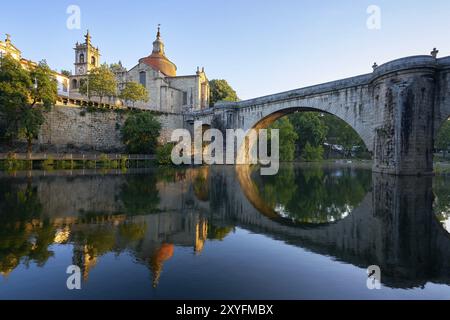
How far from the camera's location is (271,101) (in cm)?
3900

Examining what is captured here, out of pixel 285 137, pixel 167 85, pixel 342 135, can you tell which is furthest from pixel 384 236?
pixel 342 135

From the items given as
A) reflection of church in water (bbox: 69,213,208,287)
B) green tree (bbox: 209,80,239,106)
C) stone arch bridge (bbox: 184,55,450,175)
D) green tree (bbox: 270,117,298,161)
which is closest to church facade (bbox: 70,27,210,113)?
green tree (bbox: 209,80,239,106)

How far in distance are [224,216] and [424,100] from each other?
1947cm

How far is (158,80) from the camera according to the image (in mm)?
59406

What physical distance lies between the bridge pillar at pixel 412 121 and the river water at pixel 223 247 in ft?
29.5

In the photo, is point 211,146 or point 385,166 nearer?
point 385,166

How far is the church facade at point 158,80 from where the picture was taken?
5969 cm

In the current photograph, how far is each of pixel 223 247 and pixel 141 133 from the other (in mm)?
36881

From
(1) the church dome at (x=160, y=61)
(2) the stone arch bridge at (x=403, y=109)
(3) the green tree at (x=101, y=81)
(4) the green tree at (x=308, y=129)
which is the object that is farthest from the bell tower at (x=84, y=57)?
(2) the stone arch bridge at (x=403, y=109)

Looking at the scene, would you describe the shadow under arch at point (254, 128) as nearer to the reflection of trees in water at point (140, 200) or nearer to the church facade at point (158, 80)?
the church facade at point (158, 80)

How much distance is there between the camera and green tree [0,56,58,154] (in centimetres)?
3341

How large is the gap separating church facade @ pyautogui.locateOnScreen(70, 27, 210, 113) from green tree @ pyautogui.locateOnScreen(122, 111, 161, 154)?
46.4ft
